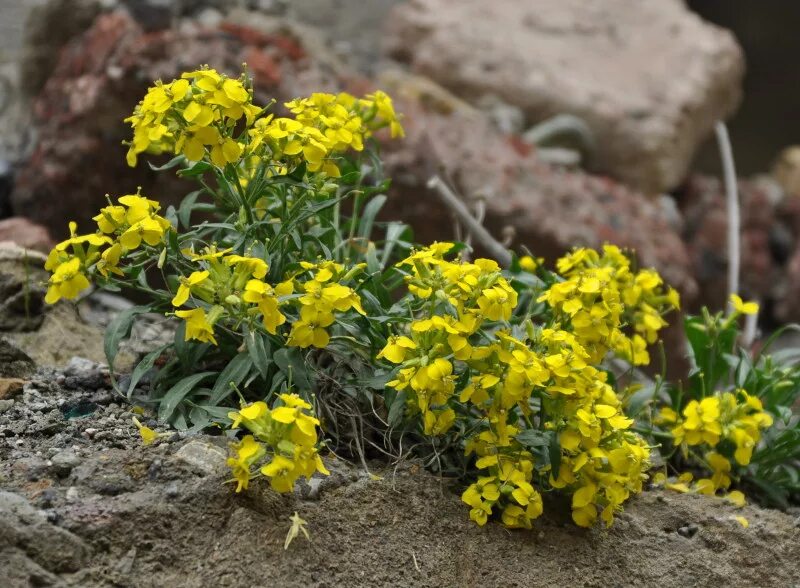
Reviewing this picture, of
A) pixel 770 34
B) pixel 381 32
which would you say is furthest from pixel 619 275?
pixel 770 34

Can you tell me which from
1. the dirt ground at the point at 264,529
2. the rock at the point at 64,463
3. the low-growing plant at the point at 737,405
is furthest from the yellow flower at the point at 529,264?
the rock at the point at 64,463

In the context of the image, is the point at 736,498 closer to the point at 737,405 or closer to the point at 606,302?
the point at 737,405

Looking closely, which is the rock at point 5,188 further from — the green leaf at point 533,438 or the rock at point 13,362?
the green leaf at point 533,438

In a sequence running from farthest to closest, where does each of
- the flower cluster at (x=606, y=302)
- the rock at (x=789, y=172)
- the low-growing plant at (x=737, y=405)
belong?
the rock at (x=789, y=172), the low-growing plant at (x=737, y=405), the flower cluster at (x=606, y=302)

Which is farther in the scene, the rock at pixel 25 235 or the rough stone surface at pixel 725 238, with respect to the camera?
the rough stone surface at pixel 725 238

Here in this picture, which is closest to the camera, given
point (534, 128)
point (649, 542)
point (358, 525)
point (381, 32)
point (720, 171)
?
point (358, 525)

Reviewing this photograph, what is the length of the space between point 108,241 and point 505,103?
466cm

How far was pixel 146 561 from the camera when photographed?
181 centimetres

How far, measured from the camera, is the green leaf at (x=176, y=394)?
Answer: 208 cm

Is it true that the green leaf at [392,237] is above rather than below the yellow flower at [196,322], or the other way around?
below

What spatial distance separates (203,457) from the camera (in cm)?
196

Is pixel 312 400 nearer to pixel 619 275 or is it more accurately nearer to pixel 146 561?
pixel 146 561

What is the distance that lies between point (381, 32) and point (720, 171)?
3193 mm

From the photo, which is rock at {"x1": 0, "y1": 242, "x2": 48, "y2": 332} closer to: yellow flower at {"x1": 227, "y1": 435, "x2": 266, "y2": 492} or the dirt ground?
the dirt ground
